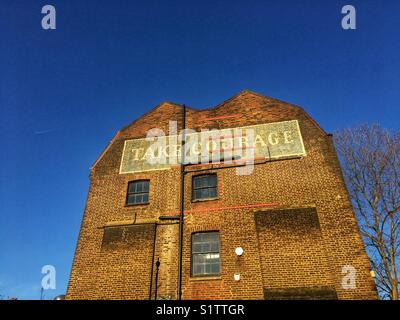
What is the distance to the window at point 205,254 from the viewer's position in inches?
427

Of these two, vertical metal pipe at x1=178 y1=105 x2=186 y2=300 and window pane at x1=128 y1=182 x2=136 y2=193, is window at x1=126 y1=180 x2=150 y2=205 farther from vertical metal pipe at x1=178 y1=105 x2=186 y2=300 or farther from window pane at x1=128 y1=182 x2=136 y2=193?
vertical metal pipe at x1=178 y1=105 x2=186 y2=300

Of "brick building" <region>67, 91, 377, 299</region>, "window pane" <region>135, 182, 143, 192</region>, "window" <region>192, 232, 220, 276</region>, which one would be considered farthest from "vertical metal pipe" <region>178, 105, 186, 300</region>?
"window pane" <region>135, 182, 143, 192</region>

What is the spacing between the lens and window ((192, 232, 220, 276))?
1084cm

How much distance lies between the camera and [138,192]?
1327 cm

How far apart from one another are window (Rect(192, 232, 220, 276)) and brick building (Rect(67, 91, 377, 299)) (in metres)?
0.04

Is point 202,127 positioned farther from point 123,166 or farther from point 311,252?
point 311,252

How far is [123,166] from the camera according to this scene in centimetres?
1401

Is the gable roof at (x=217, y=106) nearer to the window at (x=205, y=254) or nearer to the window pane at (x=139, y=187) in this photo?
the window pane at (x=139, y=187)

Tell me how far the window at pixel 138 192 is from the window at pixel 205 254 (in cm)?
292

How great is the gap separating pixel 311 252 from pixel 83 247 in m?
8.82

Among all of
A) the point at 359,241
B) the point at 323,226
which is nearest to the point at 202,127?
the point at 323,226
